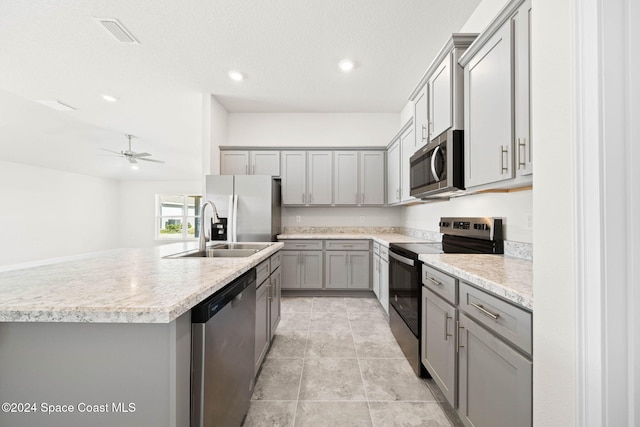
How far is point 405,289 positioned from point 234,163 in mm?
3140

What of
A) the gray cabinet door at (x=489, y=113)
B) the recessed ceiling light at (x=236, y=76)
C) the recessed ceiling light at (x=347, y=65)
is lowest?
the gray cabinet door at (x=489, y=113)

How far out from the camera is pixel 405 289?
2240 millimetres

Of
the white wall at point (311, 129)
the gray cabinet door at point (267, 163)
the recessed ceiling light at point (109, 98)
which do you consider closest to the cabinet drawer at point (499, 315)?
the gray cabinet door at point (267, 163)

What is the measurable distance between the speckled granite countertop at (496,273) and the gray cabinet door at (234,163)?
3136 millimetres

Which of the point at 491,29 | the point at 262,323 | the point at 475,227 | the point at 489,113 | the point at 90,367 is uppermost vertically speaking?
the point at 491,29

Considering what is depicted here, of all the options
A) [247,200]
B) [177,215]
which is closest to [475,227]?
[247,200]

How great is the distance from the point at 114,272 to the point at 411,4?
9.12ft

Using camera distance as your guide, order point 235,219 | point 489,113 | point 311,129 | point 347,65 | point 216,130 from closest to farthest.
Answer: point 489,113, point 347,65, point 235,219, point 216,130, point 311,129

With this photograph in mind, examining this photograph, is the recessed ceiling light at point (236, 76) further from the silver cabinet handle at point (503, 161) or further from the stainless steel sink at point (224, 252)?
the silver cabinet handle at point (503, 161)

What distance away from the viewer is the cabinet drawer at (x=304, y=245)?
12.8 feet

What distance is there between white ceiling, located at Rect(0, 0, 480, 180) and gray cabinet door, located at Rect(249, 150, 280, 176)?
74 cm

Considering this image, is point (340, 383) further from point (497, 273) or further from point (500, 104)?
point (500, 104)

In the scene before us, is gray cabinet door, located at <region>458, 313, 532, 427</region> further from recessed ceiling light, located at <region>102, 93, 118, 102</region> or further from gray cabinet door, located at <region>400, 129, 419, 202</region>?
recessed ceiling light, located at <region>102, 93, 118, 102</region>

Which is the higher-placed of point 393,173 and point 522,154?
point 393,173
